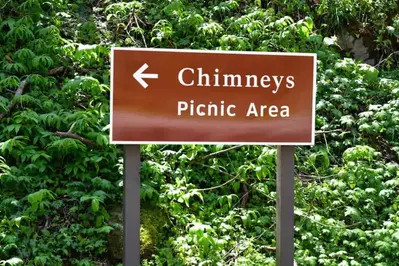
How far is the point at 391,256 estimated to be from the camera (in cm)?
482

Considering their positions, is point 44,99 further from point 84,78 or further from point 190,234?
point 190,234

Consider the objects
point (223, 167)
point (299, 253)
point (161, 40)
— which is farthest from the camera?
point (161, 40)

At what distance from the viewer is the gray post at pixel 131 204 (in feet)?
10.4

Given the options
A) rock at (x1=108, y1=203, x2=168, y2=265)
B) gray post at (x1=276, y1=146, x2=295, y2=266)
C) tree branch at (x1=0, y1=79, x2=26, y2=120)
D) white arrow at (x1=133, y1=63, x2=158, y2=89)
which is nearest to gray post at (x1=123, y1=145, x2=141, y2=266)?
white arrow at (x1=133, y1=63, x2=158, y2=89)

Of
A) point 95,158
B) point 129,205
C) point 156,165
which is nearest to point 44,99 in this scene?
point 95,158

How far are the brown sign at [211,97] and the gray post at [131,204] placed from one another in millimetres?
108

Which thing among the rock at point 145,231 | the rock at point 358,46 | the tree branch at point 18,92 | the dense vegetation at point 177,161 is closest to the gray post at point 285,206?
the dense vegetation at point 177,161

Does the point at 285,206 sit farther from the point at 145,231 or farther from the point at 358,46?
the point at 358,46

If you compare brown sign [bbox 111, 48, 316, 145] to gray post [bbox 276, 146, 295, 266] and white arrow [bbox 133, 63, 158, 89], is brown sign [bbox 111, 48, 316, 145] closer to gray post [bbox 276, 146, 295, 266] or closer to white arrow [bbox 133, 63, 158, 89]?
→ white arrow [bbox 133, 63, 158, 89]

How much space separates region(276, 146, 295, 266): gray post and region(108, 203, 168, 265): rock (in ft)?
5.44

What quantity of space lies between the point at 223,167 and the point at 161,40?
2.15m

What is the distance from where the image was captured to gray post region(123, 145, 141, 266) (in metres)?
3.17

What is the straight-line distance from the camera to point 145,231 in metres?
4.82

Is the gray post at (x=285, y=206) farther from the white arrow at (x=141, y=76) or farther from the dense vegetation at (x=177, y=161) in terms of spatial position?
the dense vegetation at (x=177, y=161)
